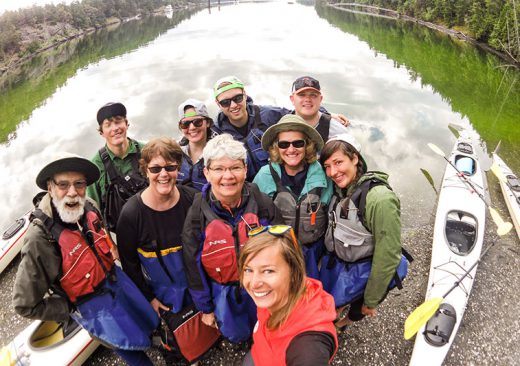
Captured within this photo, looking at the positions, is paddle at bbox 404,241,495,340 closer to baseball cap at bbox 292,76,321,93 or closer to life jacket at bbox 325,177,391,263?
life jacket at bbox 325,177,391,263

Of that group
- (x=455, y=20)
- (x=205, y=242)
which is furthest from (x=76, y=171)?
(x=455, y=20)

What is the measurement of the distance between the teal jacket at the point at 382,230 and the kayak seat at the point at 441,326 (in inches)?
76.8

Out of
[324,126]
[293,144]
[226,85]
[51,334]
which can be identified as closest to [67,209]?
[293,144]

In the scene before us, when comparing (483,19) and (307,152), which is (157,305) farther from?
(483,19)

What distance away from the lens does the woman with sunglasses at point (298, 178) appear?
3.49m

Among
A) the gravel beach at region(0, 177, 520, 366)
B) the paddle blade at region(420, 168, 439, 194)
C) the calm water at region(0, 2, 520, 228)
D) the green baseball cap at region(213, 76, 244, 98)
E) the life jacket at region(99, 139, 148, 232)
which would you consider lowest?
the calm water at region(0, 2, 520, 228)

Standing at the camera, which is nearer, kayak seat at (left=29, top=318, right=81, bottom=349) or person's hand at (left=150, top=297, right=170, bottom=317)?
person's hand at (left=150, top=297, right=170, bottom=317)

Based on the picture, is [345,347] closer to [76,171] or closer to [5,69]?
[76,171]

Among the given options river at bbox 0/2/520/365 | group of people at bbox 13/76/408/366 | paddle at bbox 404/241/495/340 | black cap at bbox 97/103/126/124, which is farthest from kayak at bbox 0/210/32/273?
paddle at bbox 404/241/495/340

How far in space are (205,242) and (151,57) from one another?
38191 mm

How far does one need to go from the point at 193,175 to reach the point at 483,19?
38221mm

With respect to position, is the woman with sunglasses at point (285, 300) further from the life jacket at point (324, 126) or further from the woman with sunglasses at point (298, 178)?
the life jacket at point (324, 126)

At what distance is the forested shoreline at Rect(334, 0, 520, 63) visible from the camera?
25500mm

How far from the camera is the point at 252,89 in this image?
22266mm
